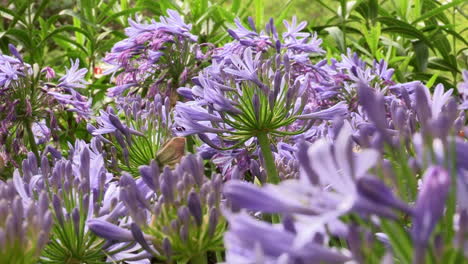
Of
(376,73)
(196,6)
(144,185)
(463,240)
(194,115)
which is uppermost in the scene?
(196,6)

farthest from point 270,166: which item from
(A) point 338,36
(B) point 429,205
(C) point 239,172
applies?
(A) point 338,36

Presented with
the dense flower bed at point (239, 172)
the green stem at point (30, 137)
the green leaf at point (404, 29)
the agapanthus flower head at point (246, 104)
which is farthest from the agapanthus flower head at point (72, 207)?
the green leaf at point (404, 29)

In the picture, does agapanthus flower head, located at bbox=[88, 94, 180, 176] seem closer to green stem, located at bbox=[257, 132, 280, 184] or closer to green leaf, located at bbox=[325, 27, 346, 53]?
green stem, located at bbox=[257, 132, 280, 184]

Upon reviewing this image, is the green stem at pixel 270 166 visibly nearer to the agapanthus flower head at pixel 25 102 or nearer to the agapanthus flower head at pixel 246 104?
the agapanthus flower head at pixel 246 104

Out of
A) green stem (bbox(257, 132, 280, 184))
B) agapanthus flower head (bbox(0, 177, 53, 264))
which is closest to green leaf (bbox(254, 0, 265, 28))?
green stem (bbox(257, 132, 280, 184))

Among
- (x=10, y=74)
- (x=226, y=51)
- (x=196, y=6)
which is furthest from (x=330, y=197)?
(x=196, y=6)

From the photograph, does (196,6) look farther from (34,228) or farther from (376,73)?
(34,228)

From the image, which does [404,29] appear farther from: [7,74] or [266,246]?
A: [266,246]
